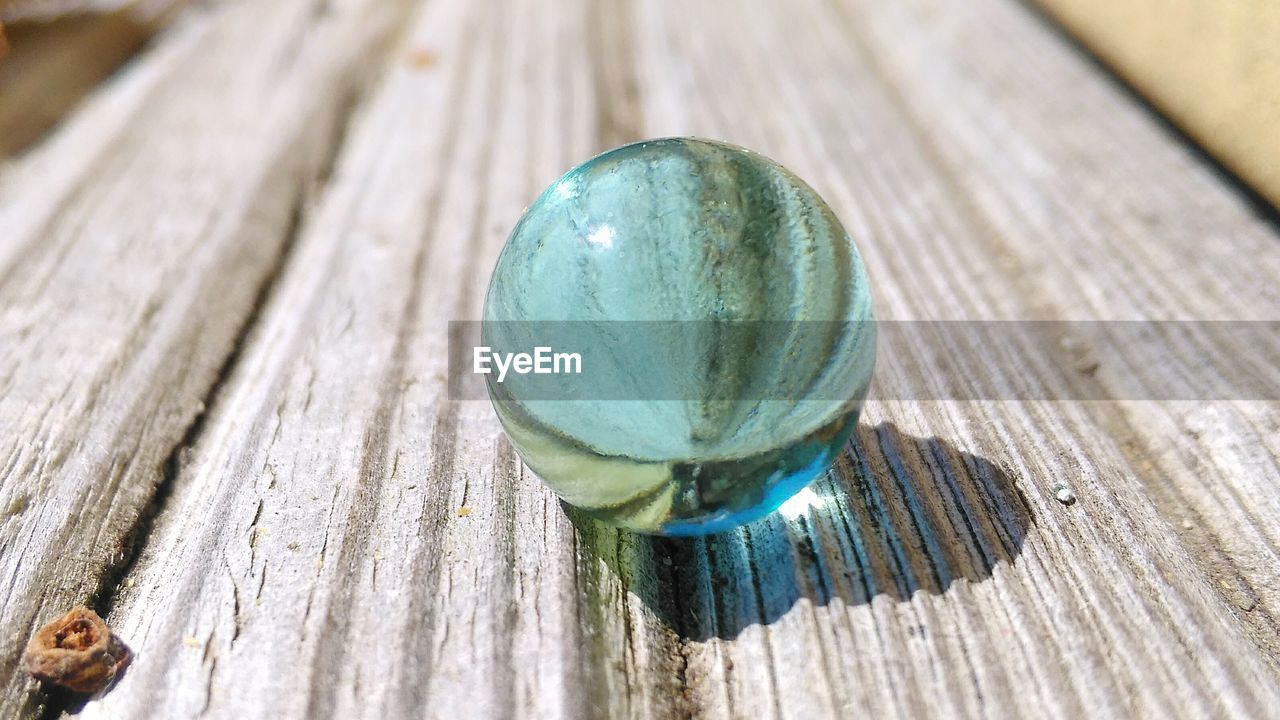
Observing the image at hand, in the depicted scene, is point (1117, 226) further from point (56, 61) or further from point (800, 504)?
point (56, 61)

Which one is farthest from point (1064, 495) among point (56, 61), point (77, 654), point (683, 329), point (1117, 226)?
point (56, 61)

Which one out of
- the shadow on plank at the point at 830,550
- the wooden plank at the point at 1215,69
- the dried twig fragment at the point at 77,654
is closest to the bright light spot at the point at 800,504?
the shadow on plank at the point at 830,550

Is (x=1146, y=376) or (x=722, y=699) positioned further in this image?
(x=1146, y=376)

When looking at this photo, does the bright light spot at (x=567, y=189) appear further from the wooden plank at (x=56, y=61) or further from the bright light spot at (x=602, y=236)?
the wooden plank at (x=56, y=61)

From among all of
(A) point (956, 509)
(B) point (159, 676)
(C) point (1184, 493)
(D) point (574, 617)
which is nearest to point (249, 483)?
(B) point (159, 676)

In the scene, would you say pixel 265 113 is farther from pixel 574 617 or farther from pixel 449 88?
pixel 574 617
